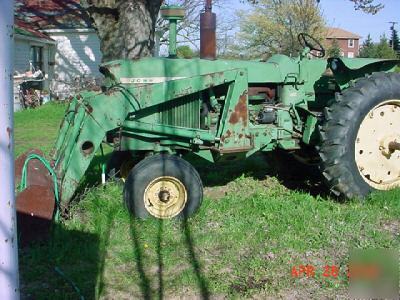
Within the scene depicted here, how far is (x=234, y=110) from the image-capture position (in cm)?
520

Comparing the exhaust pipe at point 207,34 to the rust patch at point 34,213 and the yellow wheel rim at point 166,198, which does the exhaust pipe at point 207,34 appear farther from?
the rust patch at point 34,213

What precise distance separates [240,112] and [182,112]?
0.62 m

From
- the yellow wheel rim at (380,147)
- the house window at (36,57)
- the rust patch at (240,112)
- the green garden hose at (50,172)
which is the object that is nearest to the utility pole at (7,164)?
the green garden hose at (50,172)

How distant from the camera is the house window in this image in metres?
20.8

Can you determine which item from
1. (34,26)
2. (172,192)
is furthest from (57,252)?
(34,26)

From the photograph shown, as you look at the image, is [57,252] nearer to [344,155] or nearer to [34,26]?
[344,155]

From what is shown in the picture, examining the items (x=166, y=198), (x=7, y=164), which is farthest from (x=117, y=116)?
(x=7, y=164)

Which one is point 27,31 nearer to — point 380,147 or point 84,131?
point 84,131

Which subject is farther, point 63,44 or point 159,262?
point 63,44

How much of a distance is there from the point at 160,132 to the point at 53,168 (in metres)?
1.09

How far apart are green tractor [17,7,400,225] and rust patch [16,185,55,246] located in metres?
0.02

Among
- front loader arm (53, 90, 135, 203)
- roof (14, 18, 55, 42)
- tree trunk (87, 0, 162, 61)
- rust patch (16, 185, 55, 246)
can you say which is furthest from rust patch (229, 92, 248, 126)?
roof (14, 18, 55, 42)

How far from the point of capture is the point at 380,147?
18.2 ft

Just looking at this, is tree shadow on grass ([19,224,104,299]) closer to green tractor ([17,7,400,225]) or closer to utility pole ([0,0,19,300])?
green tractor ([17,7,400,225])
